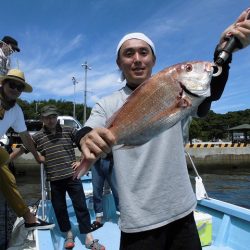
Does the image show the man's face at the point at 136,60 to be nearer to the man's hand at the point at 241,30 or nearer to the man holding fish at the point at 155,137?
the man holding fish at the point at 155,137

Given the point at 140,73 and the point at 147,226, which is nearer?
the point at 147,226

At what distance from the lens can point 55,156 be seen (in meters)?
5.54

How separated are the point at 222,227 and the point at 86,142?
427 centimetres

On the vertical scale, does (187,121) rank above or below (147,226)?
above

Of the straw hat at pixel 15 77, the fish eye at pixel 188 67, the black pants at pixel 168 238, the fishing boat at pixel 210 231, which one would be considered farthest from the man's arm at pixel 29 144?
the fish eye at pixel 188 67

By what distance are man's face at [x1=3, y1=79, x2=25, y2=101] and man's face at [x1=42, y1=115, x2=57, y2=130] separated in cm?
62

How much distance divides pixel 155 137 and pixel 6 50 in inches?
298

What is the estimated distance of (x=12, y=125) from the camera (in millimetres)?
5188

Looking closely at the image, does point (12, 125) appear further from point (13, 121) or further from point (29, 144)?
point (29, 144)

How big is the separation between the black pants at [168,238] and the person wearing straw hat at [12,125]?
277 centimetres

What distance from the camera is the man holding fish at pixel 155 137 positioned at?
5.91ft

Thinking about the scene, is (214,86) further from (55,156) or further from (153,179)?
(55,156)

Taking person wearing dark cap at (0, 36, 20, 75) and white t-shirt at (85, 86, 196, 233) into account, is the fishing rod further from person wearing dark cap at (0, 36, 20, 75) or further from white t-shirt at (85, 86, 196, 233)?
person wearing dark cap at (0, 36, 20, 75)

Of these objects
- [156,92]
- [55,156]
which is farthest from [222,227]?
[156,92]
